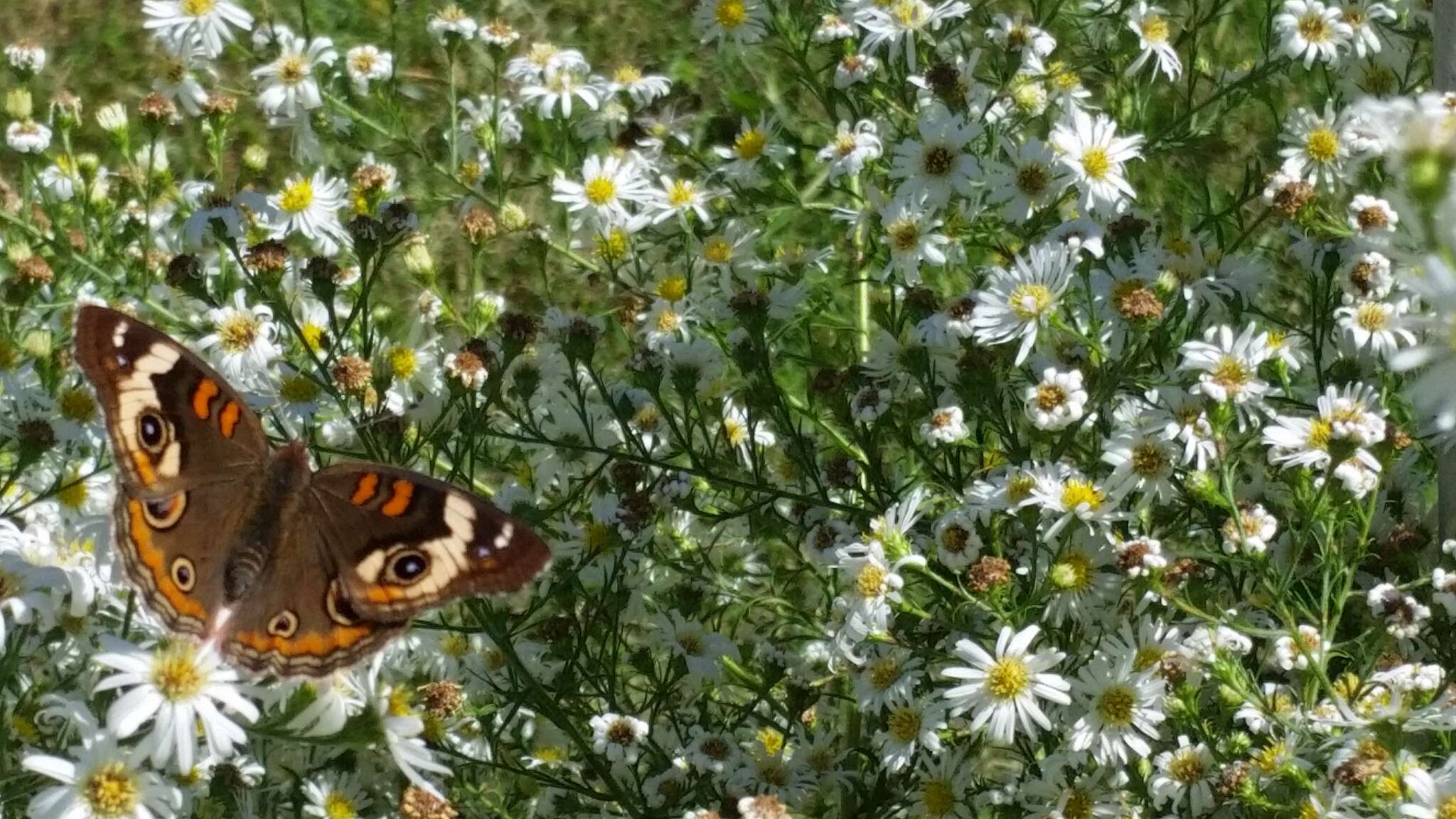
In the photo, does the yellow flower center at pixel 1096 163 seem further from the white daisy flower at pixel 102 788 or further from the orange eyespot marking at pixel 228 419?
the white daisy flower at pixel 102 788

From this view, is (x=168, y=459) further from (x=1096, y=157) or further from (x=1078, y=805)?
(x=1096, y=157)

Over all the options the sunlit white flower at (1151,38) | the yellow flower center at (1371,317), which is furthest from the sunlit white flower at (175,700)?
the sunlit white flower at (1151,38)

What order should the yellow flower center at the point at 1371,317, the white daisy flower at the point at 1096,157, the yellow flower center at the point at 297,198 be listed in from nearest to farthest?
the yellow flower center at the point at 1371,317
the white daisy flower at the point at 1096,157
the yellow flower center at the point at 297,198

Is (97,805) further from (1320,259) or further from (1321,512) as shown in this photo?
(1320,259)

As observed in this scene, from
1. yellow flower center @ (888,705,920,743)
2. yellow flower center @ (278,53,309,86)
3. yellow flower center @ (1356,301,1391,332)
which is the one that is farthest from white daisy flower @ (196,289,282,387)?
yellow flower center @ (1356,301,1391,332)

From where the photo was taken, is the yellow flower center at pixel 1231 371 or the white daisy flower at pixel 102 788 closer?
the white daisy flower at pixel 102 788

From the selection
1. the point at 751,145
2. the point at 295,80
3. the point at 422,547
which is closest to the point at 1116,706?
the point at 422,547
